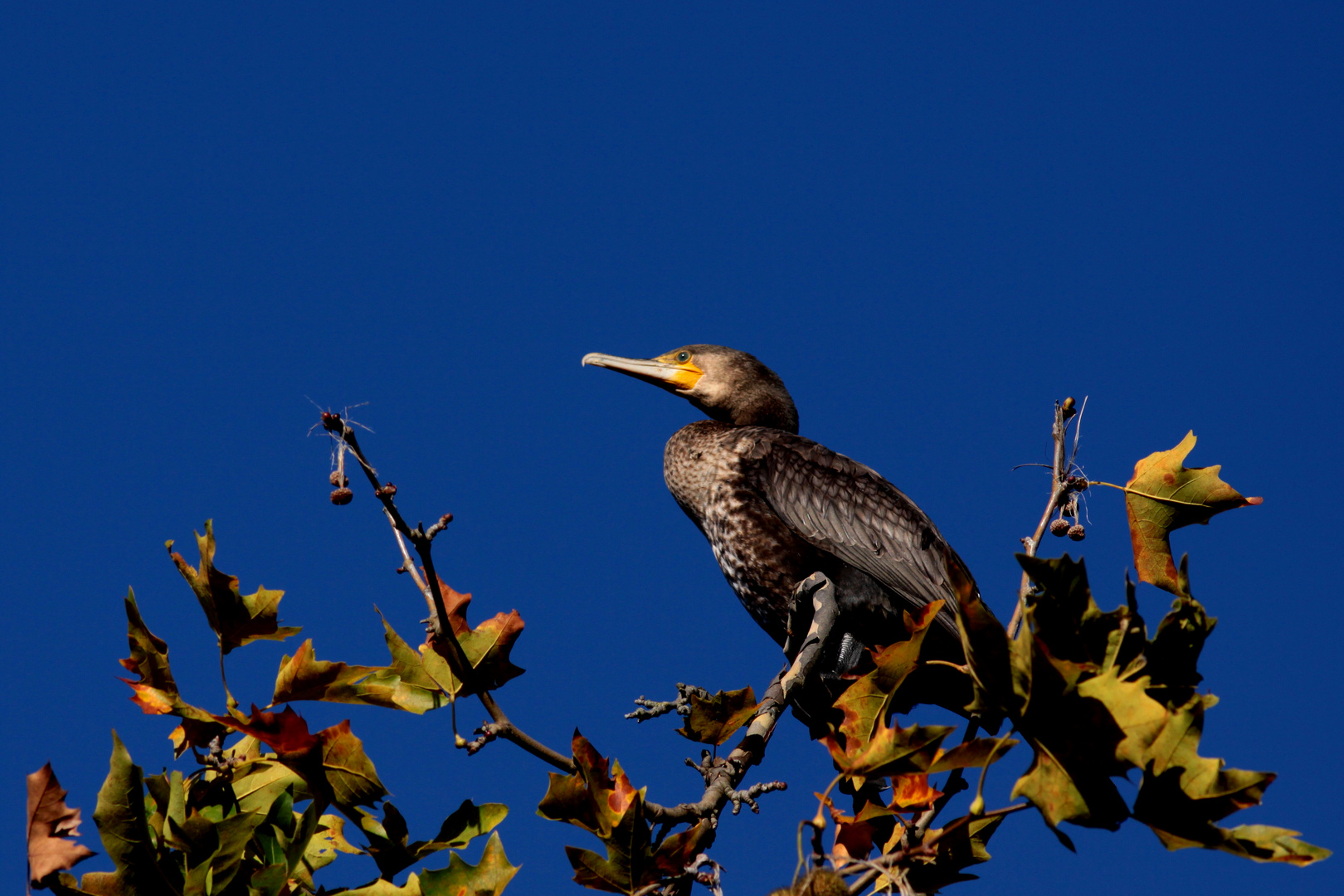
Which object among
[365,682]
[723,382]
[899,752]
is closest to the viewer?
[899,752]

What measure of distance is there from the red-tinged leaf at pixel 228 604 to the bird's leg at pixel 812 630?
5.59ft

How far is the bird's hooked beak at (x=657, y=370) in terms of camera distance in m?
6.46

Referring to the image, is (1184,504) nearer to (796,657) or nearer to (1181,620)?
(1181,620)

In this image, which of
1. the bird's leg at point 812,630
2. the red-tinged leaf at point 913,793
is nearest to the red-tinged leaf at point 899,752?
the red-tinged leaf at point 913,793

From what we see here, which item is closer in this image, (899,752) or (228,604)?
(899,752)

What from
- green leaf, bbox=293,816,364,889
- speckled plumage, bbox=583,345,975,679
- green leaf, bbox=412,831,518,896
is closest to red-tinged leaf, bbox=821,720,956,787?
green leaf, bbox=412,831,518,896

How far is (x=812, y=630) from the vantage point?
13.7ft

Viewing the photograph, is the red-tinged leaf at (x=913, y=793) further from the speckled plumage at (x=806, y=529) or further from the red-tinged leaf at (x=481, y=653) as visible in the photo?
the speckled plumage at (x=806, y=529)

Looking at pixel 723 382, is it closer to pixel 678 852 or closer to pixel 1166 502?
pixel 1166 502

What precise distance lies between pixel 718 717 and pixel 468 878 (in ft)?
3.12

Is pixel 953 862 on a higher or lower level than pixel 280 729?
lower

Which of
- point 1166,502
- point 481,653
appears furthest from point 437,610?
point 1166,502

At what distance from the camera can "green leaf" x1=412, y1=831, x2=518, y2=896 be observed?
7.67 feet

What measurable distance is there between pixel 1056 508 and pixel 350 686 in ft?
6.93
